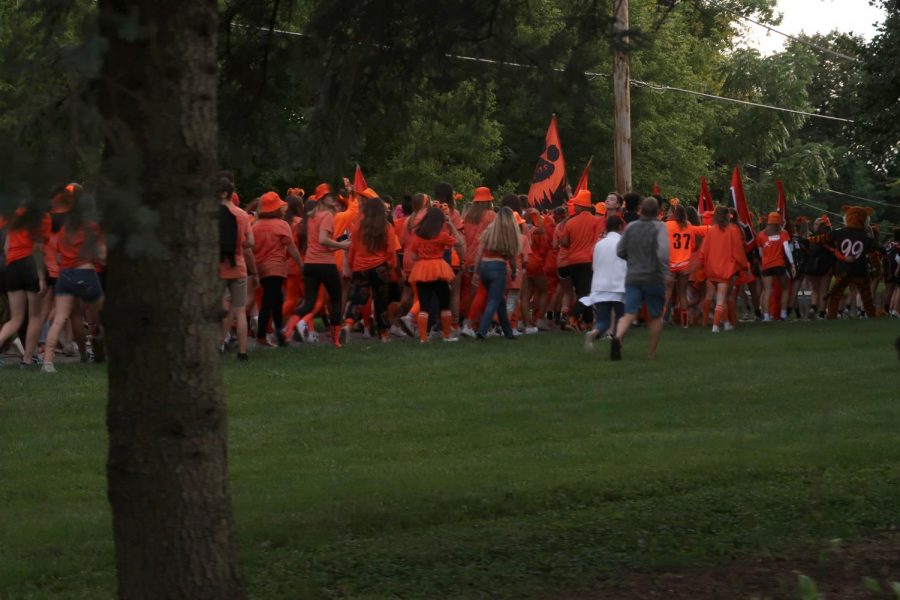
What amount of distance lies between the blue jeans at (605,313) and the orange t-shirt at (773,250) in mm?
6562

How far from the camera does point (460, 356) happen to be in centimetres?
Answer: 1683

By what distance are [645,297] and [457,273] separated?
4.93 metres

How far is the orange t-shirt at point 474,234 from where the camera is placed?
2055cm

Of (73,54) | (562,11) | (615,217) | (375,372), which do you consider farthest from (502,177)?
(73,54)

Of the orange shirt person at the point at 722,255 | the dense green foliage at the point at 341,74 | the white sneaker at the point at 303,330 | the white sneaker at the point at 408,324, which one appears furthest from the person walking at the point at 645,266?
the dense green foliage at the point at 341,74

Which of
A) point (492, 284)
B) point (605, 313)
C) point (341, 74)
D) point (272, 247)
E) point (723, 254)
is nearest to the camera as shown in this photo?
point (341, 74)

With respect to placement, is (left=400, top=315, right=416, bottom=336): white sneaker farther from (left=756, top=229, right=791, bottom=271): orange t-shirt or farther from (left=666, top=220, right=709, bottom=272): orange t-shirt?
(left=756, top=229, right=791, bottom=271): orange t-shirt

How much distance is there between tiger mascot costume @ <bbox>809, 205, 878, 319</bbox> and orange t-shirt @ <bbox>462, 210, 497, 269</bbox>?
7340 millimetres

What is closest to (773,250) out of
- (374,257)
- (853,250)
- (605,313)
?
(853,250)

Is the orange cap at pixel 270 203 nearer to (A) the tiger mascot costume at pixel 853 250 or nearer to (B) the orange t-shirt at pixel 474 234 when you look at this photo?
(B) the orange t-shirt at pixel 474 234

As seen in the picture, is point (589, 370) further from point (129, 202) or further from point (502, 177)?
point (502, 177)

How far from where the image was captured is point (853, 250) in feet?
82.3

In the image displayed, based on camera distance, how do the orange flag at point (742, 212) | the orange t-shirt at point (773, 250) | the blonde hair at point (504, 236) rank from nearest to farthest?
1. the blonde hair at point (504, 236)
2. the orange t-shirt at point (773, 250)
3. the orange flag at point (742, 212)

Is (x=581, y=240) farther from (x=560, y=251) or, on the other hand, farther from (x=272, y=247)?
(x=272, y=247)
